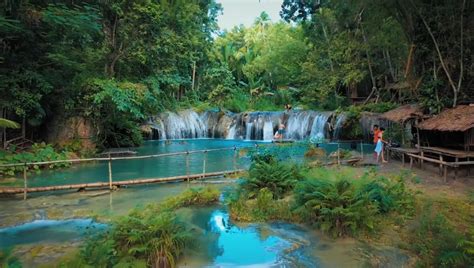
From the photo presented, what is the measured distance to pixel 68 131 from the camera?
18.4 m

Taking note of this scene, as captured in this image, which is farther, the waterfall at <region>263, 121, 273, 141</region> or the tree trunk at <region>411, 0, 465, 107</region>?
the waterfall at <region>263, 121, 273, 141</region>

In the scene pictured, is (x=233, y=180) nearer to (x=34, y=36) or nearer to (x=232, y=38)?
(x=34, y=36)

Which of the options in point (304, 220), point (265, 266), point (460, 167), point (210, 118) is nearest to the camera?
point (265, 266)

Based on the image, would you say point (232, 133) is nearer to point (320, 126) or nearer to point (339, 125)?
point (320, 126)

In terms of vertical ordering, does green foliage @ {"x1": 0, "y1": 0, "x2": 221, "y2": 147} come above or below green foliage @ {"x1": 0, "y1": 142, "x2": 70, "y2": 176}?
above

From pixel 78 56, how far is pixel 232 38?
3433cm

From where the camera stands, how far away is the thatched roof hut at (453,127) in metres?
11.5

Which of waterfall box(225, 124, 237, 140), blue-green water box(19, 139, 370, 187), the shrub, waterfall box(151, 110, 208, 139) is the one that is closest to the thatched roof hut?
blue-green water box(19, 139, 370, 187)

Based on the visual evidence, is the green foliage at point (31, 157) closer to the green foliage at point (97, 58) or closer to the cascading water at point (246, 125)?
the green foliage at point (97, 58)

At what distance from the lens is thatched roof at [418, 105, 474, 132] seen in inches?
444

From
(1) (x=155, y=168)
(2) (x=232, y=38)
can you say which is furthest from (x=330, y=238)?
(2) (x=232, y=38)

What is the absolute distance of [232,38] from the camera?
49.7 meters

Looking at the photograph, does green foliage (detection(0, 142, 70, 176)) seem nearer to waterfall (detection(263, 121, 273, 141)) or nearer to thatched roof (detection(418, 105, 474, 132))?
thatched roof (detection(418, 105, 474, 132))

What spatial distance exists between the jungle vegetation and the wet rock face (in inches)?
13.4
